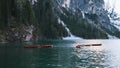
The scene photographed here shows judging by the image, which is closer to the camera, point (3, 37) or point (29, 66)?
point (29, 66)

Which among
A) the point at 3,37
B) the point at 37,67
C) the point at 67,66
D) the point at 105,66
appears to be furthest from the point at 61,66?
the point at 3,37

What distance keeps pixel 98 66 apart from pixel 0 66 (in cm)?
2140

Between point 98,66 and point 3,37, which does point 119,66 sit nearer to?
point 98,66

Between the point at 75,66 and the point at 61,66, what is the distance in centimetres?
311

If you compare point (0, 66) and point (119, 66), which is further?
point (119, 66)

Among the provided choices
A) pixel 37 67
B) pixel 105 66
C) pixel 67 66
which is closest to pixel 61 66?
pixel 67 66

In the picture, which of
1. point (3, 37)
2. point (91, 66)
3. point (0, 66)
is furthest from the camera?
point (3, 37)

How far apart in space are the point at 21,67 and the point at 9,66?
8.87 feet

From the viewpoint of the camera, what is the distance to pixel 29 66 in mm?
66125

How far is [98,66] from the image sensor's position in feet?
225

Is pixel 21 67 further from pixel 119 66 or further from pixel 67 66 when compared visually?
pixel 119 66

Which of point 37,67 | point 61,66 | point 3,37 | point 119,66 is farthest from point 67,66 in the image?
point 3,37

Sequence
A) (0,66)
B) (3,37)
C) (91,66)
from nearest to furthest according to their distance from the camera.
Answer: (0,66) < (91,66) < (3,37)

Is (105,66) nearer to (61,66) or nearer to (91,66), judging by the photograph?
(91,66)
